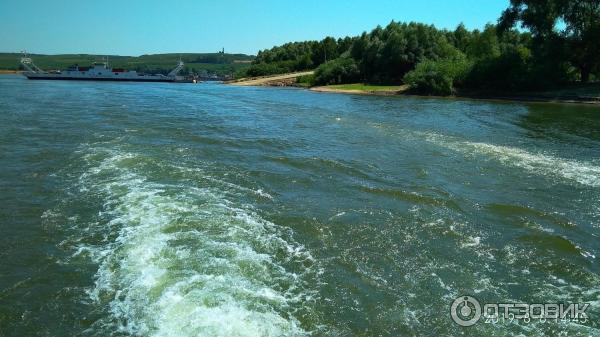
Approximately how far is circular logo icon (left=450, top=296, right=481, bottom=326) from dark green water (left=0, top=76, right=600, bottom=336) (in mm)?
180

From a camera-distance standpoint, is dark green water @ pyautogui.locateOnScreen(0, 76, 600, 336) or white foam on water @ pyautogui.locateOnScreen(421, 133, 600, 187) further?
white foam on water @ pyautogui.locateOnScreen(421, 133, 600, 187)

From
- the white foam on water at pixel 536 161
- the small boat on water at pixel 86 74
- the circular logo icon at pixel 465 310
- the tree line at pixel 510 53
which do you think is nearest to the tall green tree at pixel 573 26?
the tree line at pixel 510 53

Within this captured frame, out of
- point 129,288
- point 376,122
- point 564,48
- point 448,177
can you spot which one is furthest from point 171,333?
point 564,48

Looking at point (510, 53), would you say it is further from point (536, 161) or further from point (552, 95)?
point (536, 161)

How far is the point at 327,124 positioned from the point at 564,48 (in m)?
49.6

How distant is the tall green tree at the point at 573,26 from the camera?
62984 millimetres

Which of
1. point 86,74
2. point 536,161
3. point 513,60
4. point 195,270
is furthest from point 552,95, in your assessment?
point 86,74

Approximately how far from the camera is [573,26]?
64.9 metres

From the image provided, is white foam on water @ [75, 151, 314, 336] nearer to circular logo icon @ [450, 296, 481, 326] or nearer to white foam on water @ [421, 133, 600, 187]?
circular logo icon @ [450, 296, 481, 326]

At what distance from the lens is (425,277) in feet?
29.3

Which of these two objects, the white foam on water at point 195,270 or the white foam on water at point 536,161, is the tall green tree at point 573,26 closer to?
the white foam on water at point 536,161

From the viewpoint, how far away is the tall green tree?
63.0 meters

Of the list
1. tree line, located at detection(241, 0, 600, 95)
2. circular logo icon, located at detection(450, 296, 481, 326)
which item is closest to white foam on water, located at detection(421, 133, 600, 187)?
circular logo icon, located at detection(450, 296, 481, 326)

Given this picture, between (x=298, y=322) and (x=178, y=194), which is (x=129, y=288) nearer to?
(x=298, y=322)
